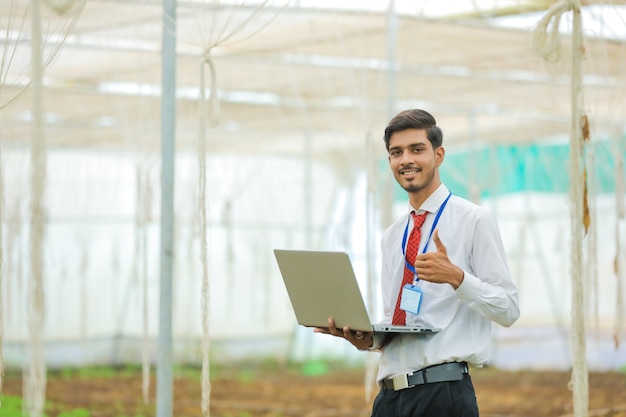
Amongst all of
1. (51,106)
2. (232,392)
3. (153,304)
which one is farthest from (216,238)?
(232,392)

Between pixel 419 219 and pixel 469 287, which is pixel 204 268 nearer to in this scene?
pixel 419 219

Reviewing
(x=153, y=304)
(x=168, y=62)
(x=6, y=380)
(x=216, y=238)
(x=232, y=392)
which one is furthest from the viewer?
(x=216, y=238)

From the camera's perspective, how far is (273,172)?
18.3 metres

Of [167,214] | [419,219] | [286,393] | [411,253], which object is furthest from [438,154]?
[286,393]

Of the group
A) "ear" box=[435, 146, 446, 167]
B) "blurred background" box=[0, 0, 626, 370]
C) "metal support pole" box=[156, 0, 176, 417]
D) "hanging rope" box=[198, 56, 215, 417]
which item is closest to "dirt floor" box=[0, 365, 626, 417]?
"blurred background" box=[0, 0, 626, 370]

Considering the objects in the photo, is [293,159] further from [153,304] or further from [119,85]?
[119,85]

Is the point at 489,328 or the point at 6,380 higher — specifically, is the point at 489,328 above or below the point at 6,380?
above

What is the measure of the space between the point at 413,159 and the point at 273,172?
15005 millimetres

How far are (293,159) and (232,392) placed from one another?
708cm

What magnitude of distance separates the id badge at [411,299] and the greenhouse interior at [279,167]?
503 cm

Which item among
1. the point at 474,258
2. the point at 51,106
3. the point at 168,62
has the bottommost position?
the point at 474,258

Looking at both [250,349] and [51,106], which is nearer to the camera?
[51,106]

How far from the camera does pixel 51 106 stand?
1462 centimetres

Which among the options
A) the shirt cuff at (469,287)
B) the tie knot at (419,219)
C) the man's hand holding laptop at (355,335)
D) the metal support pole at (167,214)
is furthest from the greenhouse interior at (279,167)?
the shirt cuff at (469,287)
